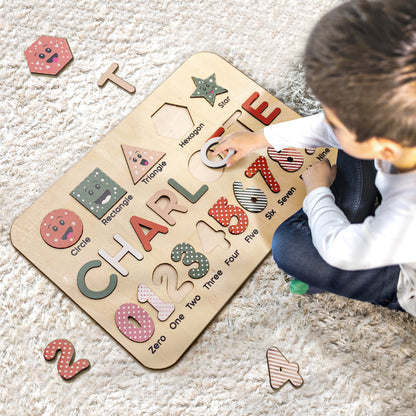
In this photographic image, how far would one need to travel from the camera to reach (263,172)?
0.92 m

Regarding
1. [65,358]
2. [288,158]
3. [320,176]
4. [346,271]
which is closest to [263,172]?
[288,158]

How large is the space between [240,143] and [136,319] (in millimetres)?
367

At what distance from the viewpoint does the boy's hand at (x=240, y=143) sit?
0.86 meters

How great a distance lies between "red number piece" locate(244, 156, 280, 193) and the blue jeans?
5.3 inches

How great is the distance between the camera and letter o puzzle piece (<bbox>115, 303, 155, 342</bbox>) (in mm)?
817

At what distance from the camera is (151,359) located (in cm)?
81

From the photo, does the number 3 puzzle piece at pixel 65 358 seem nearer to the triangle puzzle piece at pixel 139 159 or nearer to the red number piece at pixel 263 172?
the triangle puzzle piece at pixel 139 159

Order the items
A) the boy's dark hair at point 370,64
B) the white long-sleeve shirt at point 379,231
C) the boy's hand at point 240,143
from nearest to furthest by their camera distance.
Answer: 1. the boy's dark hair at point 370,64
2. the white long-sleeve shirt at point 379,231
3. the boy's hand at point 240,143

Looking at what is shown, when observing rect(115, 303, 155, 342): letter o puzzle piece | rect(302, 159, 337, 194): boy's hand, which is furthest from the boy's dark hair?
rect(115, 303, 155, 342): letter o puzzle piece

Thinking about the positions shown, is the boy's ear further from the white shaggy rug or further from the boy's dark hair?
the white shaggy rug

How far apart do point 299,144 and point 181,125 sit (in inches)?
10.1

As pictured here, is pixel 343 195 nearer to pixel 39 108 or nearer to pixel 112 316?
pixel 112 316

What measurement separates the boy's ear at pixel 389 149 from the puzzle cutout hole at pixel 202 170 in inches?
15.5

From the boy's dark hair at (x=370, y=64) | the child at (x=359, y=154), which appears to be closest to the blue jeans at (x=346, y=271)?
the child at (x=359, y=154)
